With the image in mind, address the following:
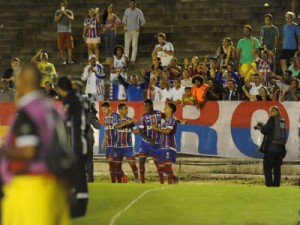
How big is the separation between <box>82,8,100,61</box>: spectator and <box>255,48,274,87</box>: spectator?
523cm

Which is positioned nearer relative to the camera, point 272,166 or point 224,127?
point 272,166

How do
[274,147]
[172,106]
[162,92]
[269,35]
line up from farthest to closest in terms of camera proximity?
1. [269,35]
2. [162,92]
3. [172,106]
4. [274,147]

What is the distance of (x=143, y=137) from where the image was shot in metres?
23.0

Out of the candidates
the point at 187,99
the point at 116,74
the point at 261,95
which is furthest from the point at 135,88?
the point at 261,95

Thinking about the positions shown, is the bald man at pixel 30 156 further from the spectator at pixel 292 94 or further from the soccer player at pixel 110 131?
the spectator at pixel 292 94

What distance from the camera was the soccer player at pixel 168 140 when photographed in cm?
2275

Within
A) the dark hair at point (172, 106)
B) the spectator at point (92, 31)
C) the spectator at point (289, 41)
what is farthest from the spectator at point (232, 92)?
the spectator at point (92, 31)

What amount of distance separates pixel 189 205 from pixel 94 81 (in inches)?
402

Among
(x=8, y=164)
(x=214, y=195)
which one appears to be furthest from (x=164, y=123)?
(x=8, y=164)

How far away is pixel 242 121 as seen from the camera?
79.7ft

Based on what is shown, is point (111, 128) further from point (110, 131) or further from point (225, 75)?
point (225, 75)

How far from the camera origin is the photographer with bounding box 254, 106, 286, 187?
73.0 ft

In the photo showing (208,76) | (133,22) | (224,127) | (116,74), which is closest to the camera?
(224,127)

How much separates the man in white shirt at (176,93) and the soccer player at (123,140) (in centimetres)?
158
